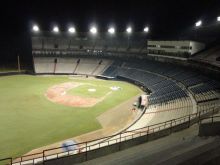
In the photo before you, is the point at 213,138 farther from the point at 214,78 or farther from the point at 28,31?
the point at 28,31

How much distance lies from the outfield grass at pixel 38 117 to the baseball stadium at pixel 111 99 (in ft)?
0.32

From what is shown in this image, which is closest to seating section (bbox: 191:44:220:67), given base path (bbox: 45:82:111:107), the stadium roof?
the stadium roof

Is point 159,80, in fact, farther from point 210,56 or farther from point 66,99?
point 66,99

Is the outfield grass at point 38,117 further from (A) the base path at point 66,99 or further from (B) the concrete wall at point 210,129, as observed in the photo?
(B) the concrete wall at point 210,129

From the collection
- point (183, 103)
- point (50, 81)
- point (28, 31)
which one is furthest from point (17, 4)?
point (183, 103)

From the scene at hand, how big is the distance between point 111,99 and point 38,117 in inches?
480

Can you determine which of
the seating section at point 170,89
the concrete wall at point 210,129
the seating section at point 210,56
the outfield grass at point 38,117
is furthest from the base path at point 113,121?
the seating section at point 210,56

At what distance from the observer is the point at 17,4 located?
49500 mm

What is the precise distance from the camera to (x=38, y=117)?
27.0 m

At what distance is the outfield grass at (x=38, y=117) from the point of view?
21025mm

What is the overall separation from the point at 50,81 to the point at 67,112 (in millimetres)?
21832

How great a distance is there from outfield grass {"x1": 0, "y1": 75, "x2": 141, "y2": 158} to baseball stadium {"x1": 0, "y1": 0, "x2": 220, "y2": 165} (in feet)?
0.32

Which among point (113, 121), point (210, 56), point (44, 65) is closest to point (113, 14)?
point (44, 65)

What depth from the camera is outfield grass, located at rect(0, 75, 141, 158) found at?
69.0ft
